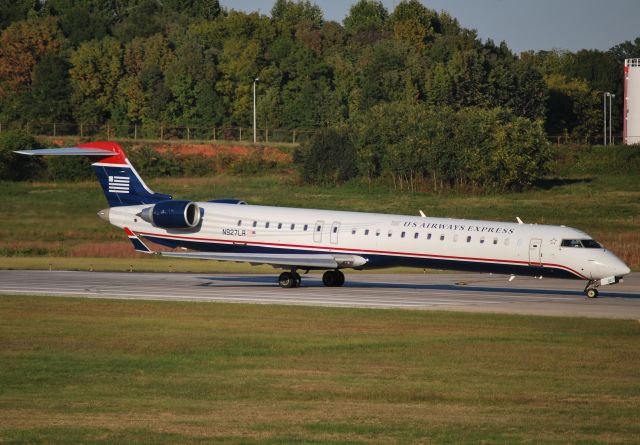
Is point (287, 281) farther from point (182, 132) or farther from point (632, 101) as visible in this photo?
point (632, 101)

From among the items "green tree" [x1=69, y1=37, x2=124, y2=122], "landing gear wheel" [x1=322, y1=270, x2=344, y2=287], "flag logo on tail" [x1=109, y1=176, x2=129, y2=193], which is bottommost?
"landing gear wheel" [x1=322, y1=270, x2=344, y2=287]

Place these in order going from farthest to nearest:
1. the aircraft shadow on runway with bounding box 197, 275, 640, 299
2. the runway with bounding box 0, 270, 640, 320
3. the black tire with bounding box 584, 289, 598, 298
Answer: the aircraft shadow on runway with bounding box 197, 275, 640, 299
the black tire with bounding box 584, 289, 598, 298
the runway with bounding box 0, 270, 640, 320

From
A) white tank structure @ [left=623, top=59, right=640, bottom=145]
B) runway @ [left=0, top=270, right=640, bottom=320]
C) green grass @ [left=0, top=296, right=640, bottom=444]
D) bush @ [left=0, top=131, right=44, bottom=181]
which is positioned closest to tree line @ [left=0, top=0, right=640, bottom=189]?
white tank structure @ [left=623, top=59, right=640, bottom=145]

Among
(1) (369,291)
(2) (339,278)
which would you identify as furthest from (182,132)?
(1) (369,291)

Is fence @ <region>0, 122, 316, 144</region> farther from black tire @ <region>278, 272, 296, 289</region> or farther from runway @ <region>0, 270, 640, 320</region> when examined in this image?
black tire @ <region>278, 272, 296, 289</region>

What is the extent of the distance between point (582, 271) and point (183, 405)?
61.9 ft

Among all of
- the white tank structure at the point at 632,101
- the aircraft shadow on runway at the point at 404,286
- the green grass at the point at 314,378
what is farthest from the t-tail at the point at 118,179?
the white tank structure at the point at 632,101

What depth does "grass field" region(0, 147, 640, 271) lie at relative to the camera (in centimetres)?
5325

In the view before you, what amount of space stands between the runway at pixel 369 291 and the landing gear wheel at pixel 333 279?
38cm

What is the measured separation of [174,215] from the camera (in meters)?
37.0

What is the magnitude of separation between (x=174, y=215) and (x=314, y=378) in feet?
64.0

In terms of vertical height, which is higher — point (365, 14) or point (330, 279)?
point (365, 14)

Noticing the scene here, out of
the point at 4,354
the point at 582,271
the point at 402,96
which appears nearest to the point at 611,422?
the point at 4,354

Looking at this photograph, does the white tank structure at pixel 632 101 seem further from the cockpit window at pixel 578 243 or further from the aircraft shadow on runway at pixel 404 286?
the cockpit window at pixel 578 243
